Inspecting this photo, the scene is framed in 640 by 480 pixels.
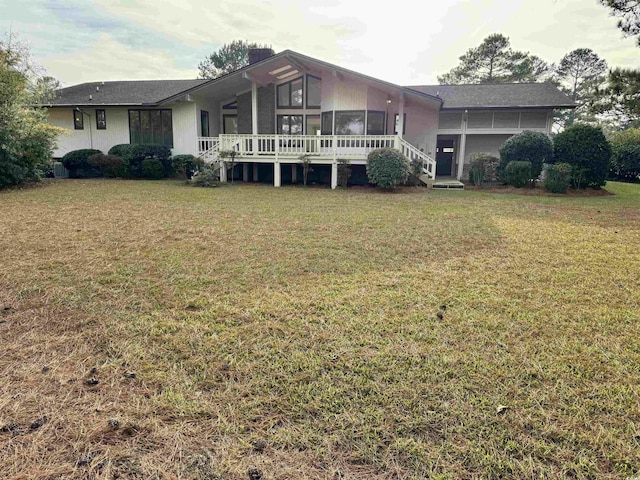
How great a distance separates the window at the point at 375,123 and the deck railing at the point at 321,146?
4.68ft

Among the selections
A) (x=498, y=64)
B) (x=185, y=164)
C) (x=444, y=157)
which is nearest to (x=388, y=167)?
(x=185, y=164)

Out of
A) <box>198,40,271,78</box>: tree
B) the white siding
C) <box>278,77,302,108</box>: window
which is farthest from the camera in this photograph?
<box>198,40,271,78</box>: tree

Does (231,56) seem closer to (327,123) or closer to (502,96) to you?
(327,123)

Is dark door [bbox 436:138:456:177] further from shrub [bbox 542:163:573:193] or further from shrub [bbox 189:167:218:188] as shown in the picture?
shrub [bbox 189:167:218:188]

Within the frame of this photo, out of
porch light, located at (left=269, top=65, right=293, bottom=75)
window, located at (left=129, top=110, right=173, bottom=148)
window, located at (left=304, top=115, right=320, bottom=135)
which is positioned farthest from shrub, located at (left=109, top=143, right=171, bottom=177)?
window, located at (left=304, top=115, right=320, bottom=135)

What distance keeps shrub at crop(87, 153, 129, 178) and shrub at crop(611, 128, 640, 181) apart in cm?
2514

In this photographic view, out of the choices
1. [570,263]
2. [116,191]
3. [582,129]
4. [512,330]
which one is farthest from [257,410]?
[582,129]

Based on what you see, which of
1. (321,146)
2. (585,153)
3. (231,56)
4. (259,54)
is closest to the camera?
Result: (585,153)

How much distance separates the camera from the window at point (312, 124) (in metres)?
18.4

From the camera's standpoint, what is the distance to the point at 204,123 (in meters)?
19.0

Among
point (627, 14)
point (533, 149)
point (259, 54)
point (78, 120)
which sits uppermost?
point (259, 54)

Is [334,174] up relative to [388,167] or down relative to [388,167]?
down

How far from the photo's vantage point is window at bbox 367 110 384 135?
17.3 metres

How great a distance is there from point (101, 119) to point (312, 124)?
1117 centimetres
